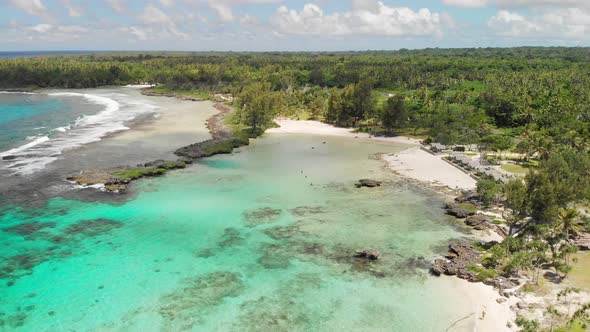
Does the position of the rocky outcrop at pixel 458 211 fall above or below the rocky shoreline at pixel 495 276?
above

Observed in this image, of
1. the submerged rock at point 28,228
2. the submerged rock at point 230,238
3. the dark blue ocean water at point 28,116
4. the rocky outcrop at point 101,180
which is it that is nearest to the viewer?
the submerged rock at point 230,238

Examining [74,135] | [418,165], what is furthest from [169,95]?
[418,165]

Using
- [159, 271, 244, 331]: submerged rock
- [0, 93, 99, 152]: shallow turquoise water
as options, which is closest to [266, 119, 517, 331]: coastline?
[159, 271, 244, 331]: submerged rock

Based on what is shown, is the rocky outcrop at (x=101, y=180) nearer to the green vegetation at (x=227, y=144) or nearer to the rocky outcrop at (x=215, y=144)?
the rocky outcrop at (x=215, y=144)

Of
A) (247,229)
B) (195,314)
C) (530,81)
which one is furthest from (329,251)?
(530,81)

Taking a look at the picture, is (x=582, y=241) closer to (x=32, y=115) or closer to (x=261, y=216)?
(x=261, y=216)

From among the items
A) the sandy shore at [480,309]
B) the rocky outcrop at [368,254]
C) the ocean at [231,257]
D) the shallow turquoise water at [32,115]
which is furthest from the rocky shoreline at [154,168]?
the sandy shore at [480,309]
